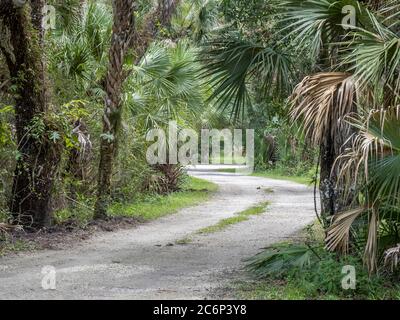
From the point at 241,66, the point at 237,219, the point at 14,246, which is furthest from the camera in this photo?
the point at 237,219

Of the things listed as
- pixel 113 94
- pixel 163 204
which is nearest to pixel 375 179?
pixel 113 94

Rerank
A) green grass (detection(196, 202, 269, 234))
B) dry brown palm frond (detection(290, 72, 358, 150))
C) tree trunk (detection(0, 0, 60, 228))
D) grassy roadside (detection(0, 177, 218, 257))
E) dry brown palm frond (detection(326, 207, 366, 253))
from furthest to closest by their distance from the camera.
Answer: green grass (detection(196, 202, 269, 234)) → tree trunk (detection(0, 0, 60, 228)) → grassy roadside (detection(0, 177, 218, 257)) → dry brown palm frond (detection(290, 72, 358, 150)) → dry brown palm frond (detection(326, 207, 366, 253))

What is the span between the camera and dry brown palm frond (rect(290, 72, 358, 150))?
7305mm

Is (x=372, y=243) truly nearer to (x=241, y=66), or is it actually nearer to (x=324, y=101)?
(x=324, y=101)

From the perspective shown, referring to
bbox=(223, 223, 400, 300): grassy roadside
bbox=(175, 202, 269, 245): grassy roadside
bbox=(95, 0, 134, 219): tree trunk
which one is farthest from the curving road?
bbox=(95, 0, 134, 219): tree trunk

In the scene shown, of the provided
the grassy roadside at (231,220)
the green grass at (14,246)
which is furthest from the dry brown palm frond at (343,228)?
the green grass at (14,246)

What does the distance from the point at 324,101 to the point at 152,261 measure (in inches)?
132

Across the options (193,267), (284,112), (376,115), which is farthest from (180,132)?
(376,115)

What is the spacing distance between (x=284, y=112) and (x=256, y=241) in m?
2.27

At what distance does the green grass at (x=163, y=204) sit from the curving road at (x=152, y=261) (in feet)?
2.03

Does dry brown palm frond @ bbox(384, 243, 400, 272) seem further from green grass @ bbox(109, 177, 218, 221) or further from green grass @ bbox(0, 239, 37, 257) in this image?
green grass @ bbox(109, 177, 218, 221)

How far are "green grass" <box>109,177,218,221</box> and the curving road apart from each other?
618 mm

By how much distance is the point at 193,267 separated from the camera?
866 cm

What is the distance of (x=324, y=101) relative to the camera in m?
7.35
